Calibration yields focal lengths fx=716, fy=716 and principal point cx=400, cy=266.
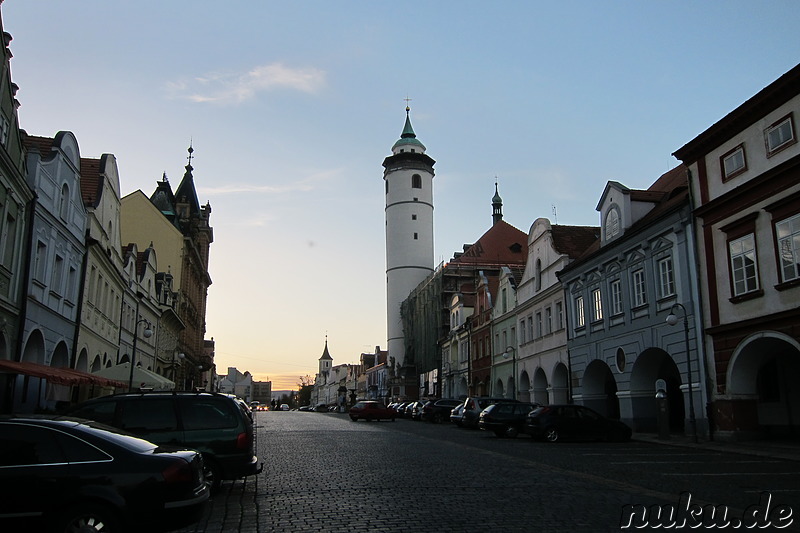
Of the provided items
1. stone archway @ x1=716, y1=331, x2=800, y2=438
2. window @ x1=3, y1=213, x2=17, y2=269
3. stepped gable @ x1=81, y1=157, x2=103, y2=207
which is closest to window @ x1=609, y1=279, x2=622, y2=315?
stone archway @ x1=716, y1=331, x2=800, y2=438

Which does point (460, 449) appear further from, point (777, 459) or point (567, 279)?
point (567, 279)

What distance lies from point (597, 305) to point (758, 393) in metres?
10.7

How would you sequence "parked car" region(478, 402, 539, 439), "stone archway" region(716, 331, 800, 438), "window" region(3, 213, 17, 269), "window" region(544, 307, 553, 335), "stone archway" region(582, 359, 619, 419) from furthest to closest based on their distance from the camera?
"window" region(544, 307, 553, 335) < "stone archway" region(582, 359, 619, 419) < "parked car" region(478, 402, 539, 439) < "stone archway" region(716, 331, 800, 438) < "window" region(3, 213, 17, 269)

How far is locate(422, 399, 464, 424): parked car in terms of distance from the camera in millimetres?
44469

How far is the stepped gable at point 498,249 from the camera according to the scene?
74.1 metres

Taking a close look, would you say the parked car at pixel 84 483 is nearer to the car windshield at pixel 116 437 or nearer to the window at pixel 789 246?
the car windshield at pixel 116 437

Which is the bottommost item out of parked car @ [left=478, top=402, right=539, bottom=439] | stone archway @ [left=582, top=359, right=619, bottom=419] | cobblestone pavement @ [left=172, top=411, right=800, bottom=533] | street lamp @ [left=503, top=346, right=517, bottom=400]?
cobblestone pavement @ [left=172, top=411, right=800, bottom=533]

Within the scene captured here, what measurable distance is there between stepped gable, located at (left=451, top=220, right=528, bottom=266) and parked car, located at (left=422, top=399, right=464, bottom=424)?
2977 centimetres

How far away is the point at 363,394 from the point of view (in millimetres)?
136625

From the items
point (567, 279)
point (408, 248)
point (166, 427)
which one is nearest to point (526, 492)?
point (166, 427)

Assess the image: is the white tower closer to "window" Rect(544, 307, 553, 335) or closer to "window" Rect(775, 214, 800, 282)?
"window" Rect(544, 307, 553, 335)

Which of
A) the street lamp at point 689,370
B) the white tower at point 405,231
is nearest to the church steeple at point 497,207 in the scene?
the white tower at point 405,231

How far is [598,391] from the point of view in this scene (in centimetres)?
3503

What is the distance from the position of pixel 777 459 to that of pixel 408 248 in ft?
243
